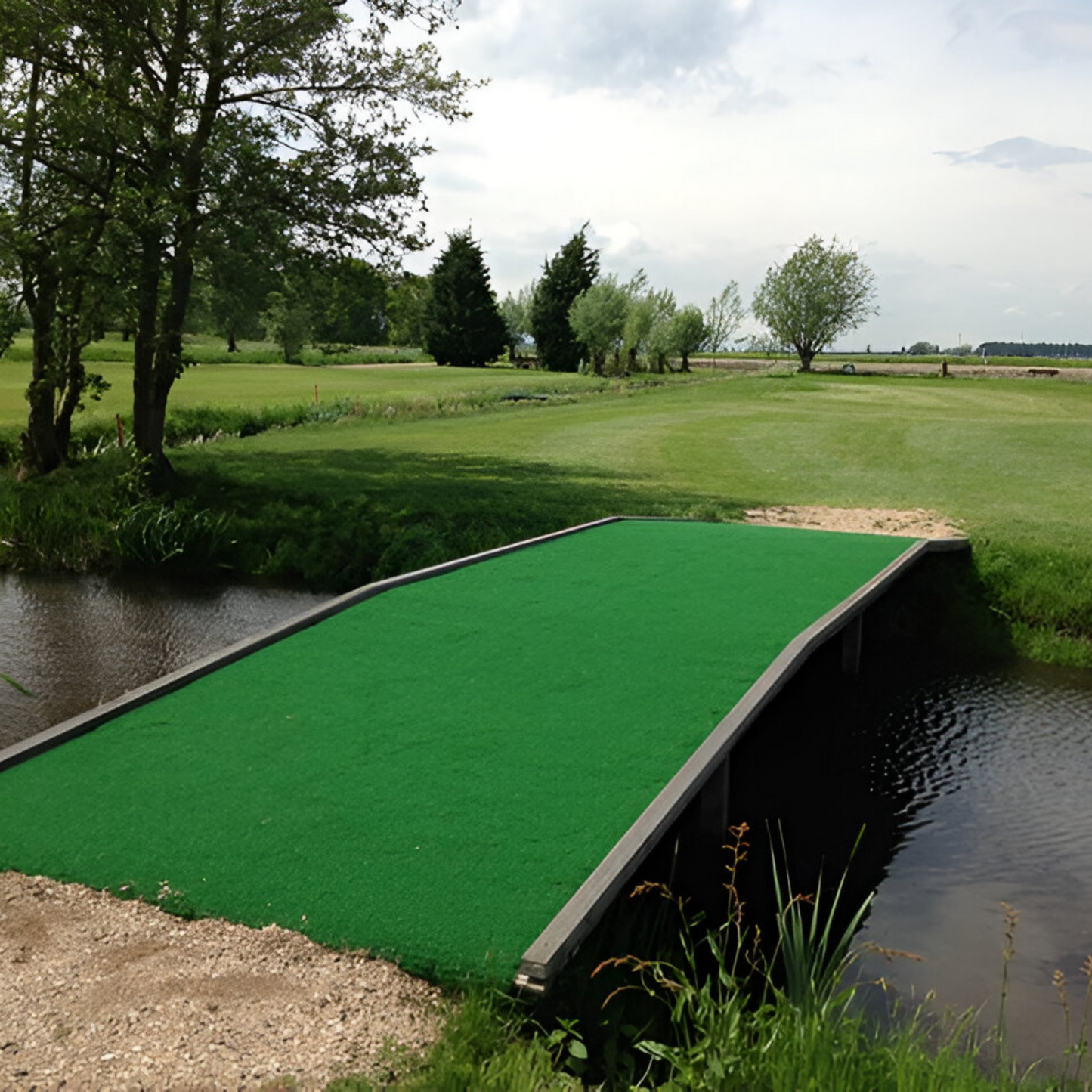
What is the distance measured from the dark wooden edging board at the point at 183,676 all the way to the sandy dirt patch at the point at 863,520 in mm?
5773

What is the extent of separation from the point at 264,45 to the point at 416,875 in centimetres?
1640

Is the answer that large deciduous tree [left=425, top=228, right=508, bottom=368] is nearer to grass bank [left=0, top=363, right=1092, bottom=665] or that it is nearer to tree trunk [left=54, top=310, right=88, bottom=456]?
grass bank [left=0, top=363, right=1092, bottom=665]

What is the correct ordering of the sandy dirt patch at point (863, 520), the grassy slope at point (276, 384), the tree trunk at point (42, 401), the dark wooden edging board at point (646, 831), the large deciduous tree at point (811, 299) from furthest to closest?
the large deciduous tree at point (811, 299), the grassy slope at point (276, 384), the tree trunk at point (42, 401), the sandy dirt patch at point (863, 520), the dark wooden edging board at point (646, 831)

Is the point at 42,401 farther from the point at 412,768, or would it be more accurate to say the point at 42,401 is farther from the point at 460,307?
the point at 460,307

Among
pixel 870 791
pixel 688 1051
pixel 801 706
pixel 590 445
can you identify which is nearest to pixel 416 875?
pixel 688 1051

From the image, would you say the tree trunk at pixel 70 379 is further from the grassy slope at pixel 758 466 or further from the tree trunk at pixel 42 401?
the grassy slope at pixel 758 466

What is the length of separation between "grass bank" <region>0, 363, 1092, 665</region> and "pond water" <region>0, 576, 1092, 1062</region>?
1519 mm

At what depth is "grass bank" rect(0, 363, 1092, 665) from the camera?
42.6 ft

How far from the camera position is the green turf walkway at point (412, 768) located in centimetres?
429

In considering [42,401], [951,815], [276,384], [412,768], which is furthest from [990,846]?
[276,384]

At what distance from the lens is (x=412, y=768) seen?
536 cm

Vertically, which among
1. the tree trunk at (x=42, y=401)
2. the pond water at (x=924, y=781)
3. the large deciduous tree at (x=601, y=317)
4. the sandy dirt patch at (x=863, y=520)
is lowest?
the pond water at (x=924, y=781)

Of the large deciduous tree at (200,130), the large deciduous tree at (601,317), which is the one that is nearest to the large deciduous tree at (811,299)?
the large deciduous tree at (601,317)

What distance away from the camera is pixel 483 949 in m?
3.92
